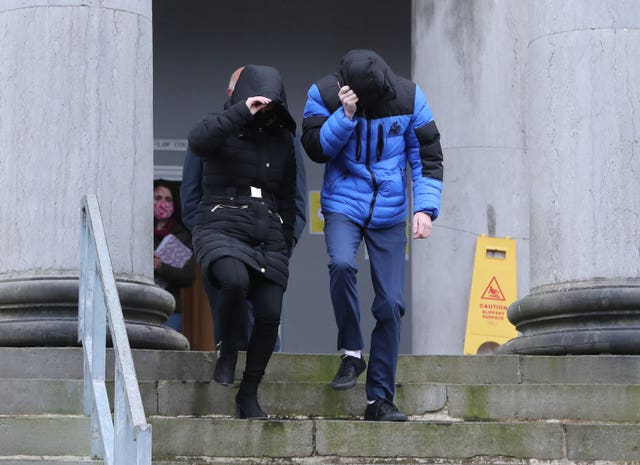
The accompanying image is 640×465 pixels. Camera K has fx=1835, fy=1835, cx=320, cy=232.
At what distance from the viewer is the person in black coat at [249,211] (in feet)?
28.6

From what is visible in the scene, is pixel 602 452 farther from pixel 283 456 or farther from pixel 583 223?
pixel 583 223

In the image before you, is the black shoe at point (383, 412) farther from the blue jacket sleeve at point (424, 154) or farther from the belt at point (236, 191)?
the belt at point (236, 191)

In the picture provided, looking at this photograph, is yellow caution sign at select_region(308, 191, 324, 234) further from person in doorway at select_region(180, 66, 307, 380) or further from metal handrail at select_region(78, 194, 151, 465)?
metal handrail at select_region(78, 194, 151, 465)

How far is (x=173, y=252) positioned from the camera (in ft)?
41.9

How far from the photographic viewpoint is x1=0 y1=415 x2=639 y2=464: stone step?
825cm

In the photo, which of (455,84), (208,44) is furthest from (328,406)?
(208,44)

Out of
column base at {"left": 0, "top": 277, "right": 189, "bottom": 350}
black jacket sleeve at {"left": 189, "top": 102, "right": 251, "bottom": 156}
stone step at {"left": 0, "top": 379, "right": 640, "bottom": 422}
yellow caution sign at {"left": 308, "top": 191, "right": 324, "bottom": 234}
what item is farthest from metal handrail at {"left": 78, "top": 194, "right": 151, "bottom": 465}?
yellow caution sign at {"left": 308, "top": 191, "right": 324, "bottom": 234}

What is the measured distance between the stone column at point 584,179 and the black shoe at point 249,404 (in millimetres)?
2179

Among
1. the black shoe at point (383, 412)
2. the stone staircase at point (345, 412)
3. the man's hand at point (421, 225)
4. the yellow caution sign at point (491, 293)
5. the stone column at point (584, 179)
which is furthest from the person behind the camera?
the yellow caution sign at point (491, 293)

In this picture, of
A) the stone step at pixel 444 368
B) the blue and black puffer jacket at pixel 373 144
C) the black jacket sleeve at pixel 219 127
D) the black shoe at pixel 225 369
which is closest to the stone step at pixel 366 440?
the black shoe at pixel 225 369

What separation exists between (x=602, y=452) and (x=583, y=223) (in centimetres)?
216

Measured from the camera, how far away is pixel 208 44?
15305 mm

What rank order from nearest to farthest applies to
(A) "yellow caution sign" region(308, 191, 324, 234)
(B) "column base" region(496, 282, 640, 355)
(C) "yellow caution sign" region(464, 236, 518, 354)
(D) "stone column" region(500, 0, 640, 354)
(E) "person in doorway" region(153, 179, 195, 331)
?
(B) "column base" region(496, 282, 640, 355)
(D) "stone column" region(500, 0, 640, 354)
(E) "person in doorway" region(153, 179, 195, 331)
(C) "yellow caution sign" region(464, 236, 518, 354)
(A) "yellow caution sign" region(308, 191, 324, 234)

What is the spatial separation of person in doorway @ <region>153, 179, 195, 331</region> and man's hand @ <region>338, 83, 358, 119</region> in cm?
396
